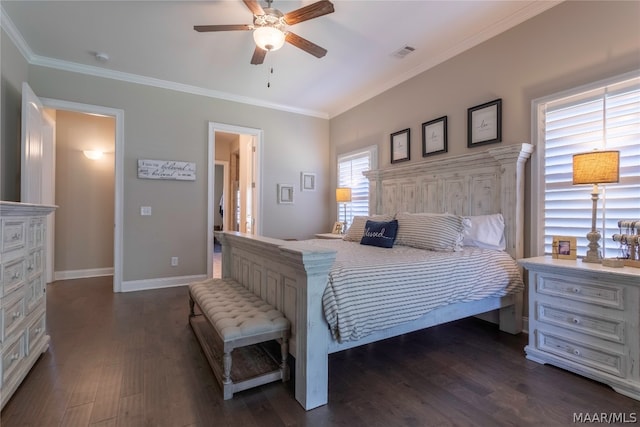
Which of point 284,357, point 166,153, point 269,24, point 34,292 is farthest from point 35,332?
point 269,24

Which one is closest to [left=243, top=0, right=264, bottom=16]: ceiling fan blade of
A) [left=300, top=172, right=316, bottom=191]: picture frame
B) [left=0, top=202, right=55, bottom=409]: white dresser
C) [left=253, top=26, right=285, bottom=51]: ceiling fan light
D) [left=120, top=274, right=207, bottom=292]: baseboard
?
[left=253, top=26, right=285, bottom=51]: ceiling fan light

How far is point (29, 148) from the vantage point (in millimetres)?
3078

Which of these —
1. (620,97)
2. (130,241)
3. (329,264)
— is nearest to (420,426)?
(329,264)

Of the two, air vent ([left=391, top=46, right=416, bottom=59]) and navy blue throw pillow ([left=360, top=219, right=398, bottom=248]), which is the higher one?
air vent ([left=391, top=46, right=416, bottom=59])

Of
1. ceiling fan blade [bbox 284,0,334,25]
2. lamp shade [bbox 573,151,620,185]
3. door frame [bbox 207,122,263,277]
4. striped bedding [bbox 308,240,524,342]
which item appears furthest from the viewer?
door frame [bbox 207,122,263,277]

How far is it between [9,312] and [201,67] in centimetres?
319

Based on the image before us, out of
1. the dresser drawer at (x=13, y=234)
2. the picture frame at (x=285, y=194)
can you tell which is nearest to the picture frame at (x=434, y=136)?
the picture frame at (x=285, y=194)

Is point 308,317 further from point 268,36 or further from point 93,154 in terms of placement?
point 93,154

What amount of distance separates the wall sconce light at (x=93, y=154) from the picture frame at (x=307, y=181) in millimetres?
3347

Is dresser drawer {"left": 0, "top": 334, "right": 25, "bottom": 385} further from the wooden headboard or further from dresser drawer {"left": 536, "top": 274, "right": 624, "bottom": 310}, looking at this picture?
the wooden headboard

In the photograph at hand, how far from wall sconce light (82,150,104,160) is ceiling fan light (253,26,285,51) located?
157 inches

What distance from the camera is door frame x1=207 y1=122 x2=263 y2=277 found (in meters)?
4.55

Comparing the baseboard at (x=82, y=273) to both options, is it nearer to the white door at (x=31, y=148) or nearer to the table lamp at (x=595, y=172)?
the white door at (x=31, y=148)

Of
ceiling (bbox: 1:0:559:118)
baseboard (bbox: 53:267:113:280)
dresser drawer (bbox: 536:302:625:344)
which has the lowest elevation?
baseboard (bbox: 53:267:113:280)
